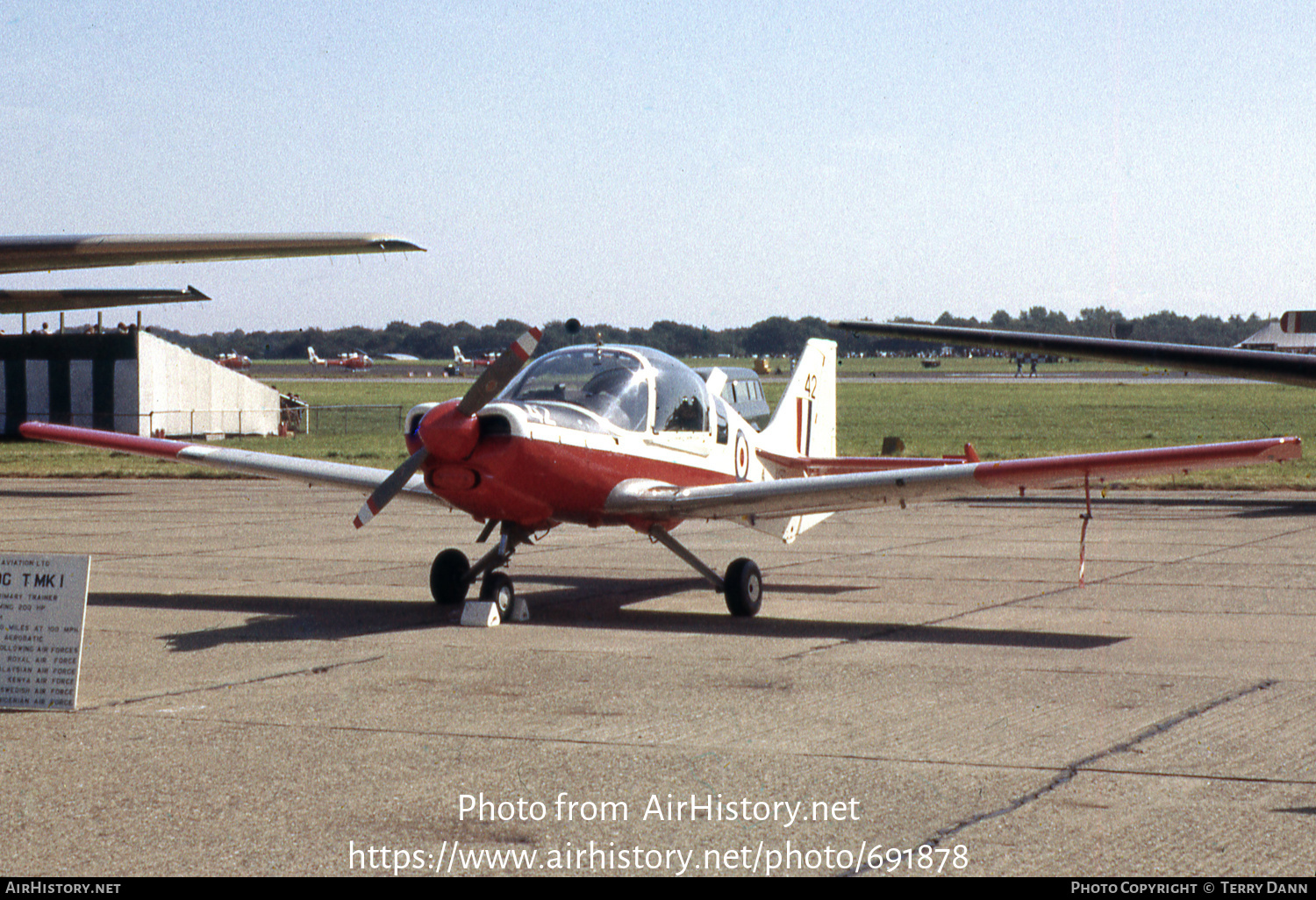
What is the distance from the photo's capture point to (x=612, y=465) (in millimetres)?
11633

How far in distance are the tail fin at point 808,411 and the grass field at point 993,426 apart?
12917mm

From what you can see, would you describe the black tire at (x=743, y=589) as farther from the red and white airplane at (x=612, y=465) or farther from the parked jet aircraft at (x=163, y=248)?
the parked jet aircraft at (x=163, y=248)

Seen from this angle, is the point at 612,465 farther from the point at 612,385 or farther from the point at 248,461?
the point at 248,461

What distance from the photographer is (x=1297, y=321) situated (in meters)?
8.79

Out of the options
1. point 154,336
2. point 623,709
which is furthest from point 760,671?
point 154,336

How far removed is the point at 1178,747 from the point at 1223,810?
1190mm

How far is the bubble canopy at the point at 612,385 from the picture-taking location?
11.8 metres

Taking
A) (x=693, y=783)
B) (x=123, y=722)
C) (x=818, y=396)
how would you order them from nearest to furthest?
(x=693, y=783) → (x=123, y=722) → (x=818, y=396)

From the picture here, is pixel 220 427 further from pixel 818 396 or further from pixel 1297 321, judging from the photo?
pixel 1297 321

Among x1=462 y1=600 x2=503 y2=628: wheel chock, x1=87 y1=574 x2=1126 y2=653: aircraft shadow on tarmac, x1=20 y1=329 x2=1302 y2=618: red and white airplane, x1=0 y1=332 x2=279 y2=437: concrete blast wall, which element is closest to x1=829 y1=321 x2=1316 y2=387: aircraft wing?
x1=20 y1=329 x2=1302 y2=618: red and white airplane

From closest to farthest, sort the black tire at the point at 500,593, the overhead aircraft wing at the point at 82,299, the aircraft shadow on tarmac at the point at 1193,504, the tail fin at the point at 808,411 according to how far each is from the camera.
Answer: the black tire at the point at 500,593 → the tail fin at the point at 808,411 → the aircraft shadow on tarmac at the point at 1193,504 → the overhead aircraft wing at the point at 82,299

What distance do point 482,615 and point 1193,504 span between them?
49.6 feet

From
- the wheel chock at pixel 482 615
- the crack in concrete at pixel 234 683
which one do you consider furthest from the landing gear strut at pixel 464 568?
the crack in concrete at pixel 234 683

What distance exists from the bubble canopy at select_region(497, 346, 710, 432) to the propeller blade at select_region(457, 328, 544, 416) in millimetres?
593
